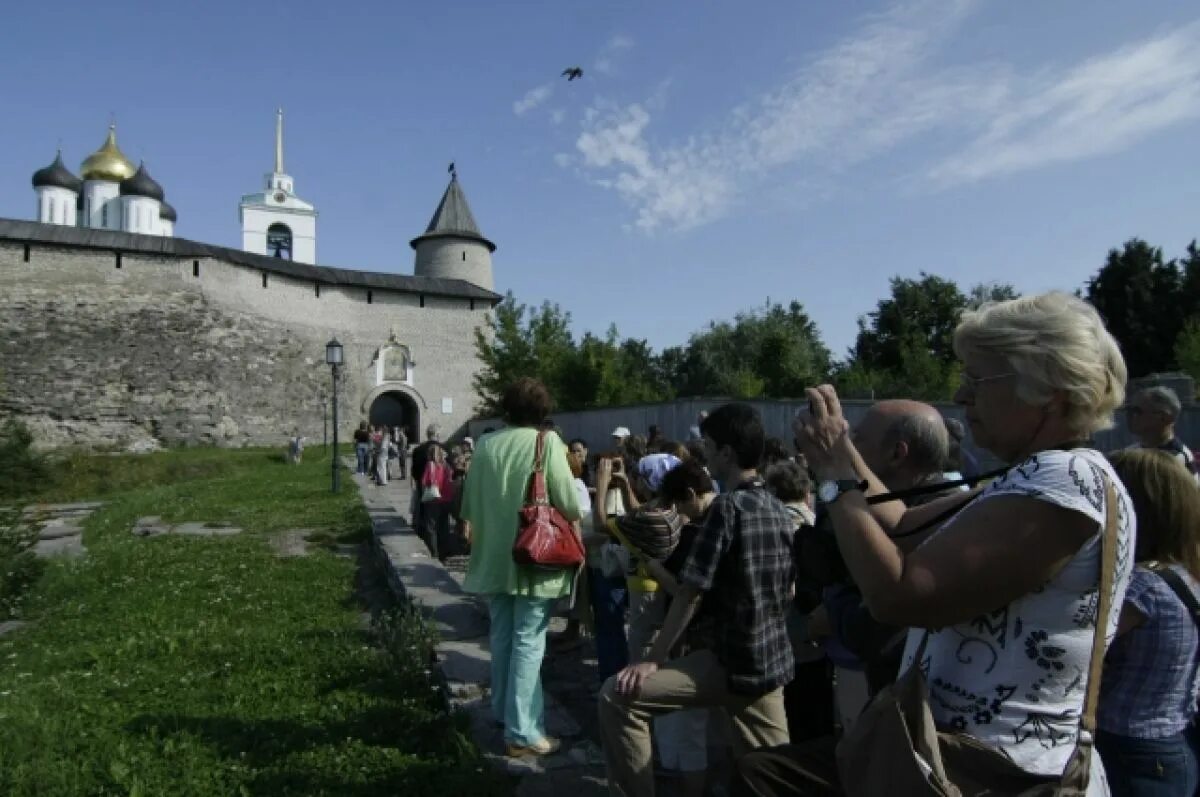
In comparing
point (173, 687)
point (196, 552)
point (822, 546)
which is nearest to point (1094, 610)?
point (822, 546)

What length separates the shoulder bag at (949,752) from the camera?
1371 millimetres

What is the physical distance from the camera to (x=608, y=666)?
4.68 meters

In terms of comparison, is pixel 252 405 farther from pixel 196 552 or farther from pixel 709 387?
pixel 196 552

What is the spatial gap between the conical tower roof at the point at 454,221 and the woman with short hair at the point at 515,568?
4249 cm

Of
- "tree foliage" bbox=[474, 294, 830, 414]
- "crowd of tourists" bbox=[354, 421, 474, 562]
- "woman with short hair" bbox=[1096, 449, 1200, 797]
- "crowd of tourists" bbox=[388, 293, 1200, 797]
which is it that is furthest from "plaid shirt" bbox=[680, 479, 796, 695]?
"tree foliage" bbox=[474, 294, 830, 414]

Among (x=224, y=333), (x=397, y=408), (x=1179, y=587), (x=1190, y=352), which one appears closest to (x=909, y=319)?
(x=1190, y=352)

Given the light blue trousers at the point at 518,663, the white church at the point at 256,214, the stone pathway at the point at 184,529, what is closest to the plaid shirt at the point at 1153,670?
the light blue trousers at the point at 518,663

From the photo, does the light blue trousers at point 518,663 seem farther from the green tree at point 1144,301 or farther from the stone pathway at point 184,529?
the green tree at point 1144,301

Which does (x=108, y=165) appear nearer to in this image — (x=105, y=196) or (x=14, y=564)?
(x=105, y=196)

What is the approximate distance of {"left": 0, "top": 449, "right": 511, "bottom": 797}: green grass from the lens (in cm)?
344

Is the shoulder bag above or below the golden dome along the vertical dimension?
below

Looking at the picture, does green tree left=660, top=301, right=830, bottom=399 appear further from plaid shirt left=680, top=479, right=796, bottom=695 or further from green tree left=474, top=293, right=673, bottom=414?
plaid shirt left=680, top=479, right=796, bottom=695

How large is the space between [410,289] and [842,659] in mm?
39853

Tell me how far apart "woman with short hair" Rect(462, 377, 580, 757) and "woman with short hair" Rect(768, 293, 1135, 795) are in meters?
2.34
